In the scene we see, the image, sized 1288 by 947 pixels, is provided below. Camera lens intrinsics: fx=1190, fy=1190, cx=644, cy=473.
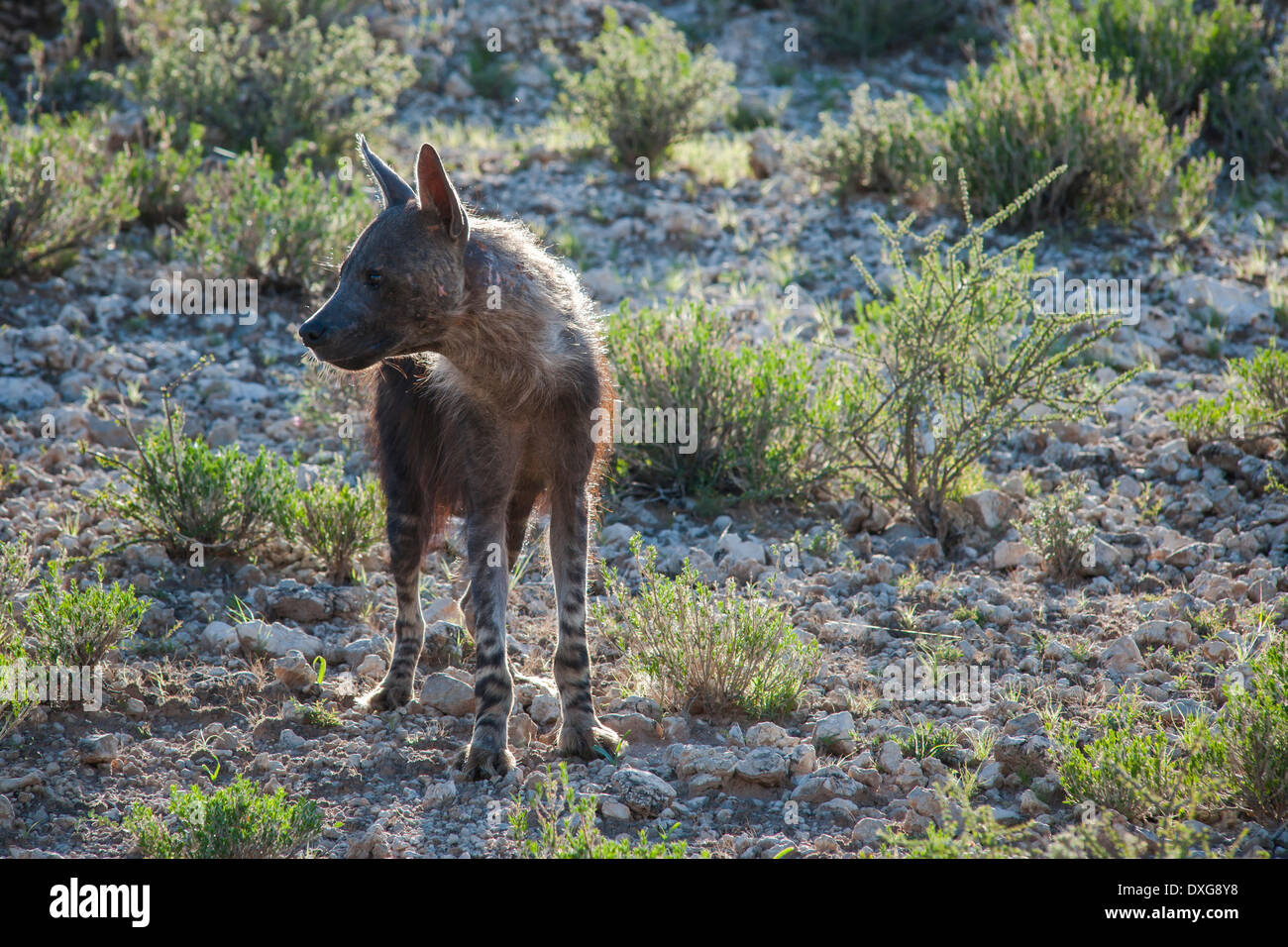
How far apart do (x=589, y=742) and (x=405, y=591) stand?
4.00 ft

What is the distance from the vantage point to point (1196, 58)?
1112cm

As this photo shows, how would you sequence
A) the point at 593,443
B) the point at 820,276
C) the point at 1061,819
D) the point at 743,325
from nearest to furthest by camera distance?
the point at 1061,819 < the point at 593,443 < the point at 743,325 < the point at 820,276

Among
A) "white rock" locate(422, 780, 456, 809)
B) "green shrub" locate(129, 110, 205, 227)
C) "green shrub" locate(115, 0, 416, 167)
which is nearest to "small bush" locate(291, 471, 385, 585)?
"white rock" locate(422, 780, 456, 809)

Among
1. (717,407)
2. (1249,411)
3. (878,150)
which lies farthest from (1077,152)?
(717,407)

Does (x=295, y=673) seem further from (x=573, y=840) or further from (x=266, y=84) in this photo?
(x=266, y=84)

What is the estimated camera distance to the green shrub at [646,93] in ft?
36.7

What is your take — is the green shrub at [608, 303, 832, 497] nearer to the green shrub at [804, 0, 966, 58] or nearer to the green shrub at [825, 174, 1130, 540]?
the green shrub at [825, 174, 1130, 540]

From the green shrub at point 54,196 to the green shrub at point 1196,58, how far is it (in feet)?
26.6

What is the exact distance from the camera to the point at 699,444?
7.16 m

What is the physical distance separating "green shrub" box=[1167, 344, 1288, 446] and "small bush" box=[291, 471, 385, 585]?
467 cm

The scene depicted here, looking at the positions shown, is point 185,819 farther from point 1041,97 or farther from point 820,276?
point 1041,97

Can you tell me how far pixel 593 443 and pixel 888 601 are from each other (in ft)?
6.54
